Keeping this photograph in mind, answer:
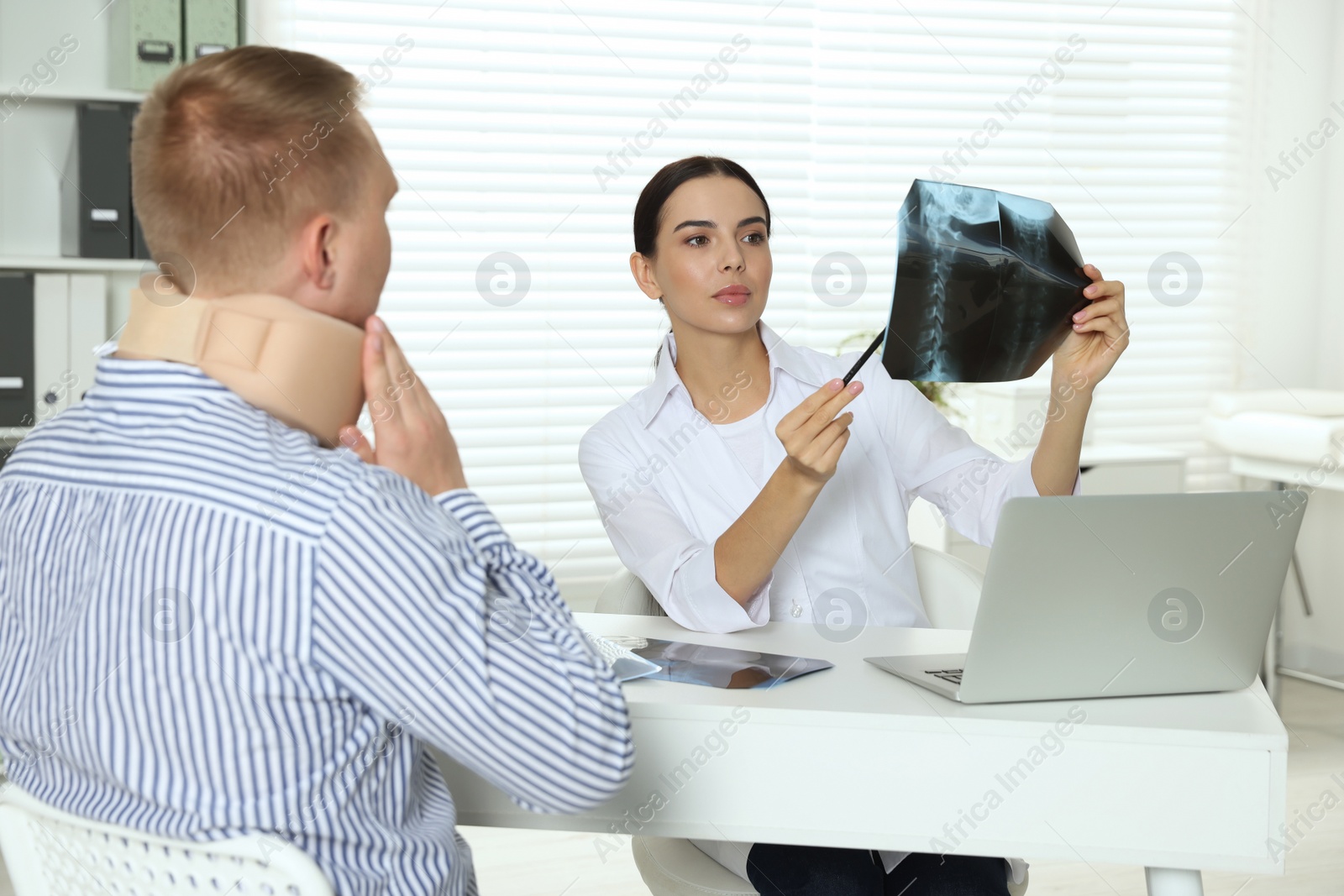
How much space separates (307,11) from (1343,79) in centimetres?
316

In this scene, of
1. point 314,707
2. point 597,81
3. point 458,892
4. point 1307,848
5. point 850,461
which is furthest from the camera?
point 597,81

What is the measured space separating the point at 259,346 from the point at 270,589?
6.9 inches

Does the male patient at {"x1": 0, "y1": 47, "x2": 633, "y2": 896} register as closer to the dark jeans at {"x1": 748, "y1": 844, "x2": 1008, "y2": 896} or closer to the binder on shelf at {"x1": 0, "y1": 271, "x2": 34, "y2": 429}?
the dark jeans at {"x1": 748, "y1": 844, "x2": 1008, "y2": 896}

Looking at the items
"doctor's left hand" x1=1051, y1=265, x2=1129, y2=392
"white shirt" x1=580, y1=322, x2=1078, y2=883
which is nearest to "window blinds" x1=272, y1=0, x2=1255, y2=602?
"white shirt" x1=580, y1=322, x2=1078, y2=883

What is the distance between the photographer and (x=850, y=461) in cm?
182

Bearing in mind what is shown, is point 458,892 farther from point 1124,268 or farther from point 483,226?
point 1124,268

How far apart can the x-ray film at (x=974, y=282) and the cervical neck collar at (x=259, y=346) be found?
656 mm

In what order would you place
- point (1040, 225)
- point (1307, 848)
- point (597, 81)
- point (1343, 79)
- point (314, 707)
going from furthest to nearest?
point (1343, 79)
point (597, 81)
point (1307, 848)
point (1040, 225)
point (314, 707)

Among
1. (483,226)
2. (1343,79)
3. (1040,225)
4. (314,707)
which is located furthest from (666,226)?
(1343,79)

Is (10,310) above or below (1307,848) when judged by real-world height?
above

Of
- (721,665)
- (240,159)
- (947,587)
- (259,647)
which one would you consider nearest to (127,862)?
(259,647)

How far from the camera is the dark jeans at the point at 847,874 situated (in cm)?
138

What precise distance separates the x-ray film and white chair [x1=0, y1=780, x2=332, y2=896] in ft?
2.79

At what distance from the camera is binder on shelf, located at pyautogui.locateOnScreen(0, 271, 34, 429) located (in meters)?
2.69
